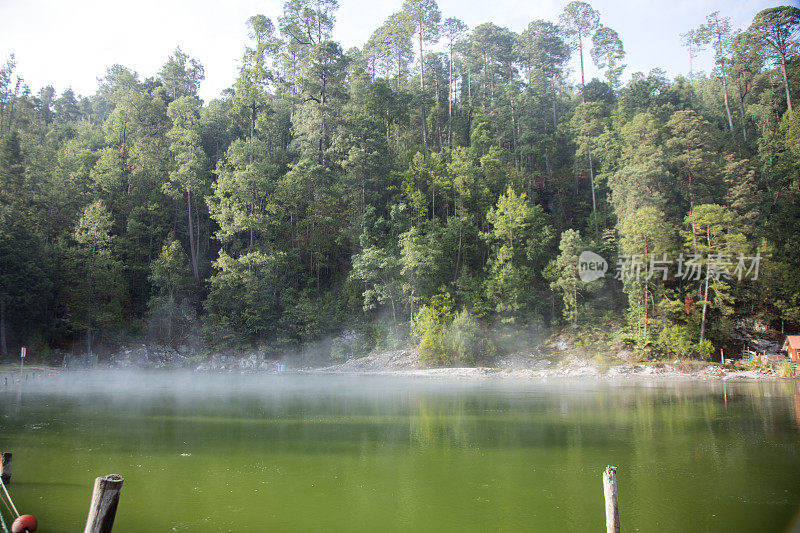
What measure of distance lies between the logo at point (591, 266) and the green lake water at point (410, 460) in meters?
13.2

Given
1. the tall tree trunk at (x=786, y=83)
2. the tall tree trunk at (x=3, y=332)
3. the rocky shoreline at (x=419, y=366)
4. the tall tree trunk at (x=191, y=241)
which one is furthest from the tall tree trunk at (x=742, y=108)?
the tall tree trunk at (x=3, y=332)

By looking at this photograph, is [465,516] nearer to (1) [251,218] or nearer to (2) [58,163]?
(1) [251,218]

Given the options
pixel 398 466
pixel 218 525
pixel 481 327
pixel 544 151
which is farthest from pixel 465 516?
pixel 544 151

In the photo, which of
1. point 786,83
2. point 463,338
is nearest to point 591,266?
point 463,338

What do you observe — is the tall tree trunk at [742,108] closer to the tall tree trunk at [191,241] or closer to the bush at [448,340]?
the bush at [448,340]

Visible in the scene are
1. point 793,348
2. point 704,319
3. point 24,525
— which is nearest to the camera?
point 24,525

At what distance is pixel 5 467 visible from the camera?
8969 mm

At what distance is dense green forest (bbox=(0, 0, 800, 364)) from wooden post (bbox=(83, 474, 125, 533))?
1047 inches

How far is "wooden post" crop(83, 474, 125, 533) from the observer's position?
524cm

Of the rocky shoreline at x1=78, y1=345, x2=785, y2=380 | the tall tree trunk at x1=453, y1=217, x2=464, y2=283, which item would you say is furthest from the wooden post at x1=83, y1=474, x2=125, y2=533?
the tall tree trunk at x1=453, y1=217, x2=464, y2=283

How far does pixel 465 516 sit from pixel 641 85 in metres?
43.5

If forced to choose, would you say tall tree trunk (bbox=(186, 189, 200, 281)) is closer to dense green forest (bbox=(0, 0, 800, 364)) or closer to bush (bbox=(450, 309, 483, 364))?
dense green forest (bbox=(0, 0, 800, 364))

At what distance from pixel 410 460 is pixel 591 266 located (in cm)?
2619

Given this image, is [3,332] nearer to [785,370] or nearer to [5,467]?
[5,467]
